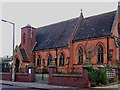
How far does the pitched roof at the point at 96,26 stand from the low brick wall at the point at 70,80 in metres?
11.3

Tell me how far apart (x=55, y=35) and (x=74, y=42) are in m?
6.36

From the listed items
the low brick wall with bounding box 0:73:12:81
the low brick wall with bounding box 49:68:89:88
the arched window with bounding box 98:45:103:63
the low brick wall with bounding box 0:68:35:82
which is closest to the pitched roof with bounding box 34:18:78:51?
the arched window with bounding box 98:45:103:63

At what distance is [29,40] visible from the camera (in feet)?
152

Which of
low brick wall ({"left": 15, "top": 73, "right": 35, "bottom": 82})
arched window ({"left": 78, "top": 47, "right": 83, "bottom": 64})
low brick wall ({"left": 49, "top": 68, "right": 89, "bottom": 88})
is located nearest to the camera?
low brick wall ({"left": 49, "top": 68, "right": 89, "bottom": 88})

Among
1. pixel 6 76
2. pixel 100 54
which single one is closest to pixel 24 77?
pixel 6 76

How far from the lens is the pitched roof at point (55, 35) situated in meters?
41.3

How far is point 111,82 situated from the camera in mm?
26000

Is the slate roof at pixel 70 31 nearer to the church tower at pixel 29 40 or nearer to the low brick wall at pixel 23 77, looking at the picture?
the church tower at pixel 29 40

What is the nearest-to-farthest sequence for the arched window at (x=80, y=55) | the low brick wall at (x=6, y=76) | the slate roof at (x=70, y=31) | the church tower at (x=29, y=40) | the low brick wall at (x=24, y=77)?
the low brick wall at (x=24, y=77), the slate roof at (x=70, y=31), the low brick wall at (x=6, y=76), the arched window at (x=80, y=55), the church tower at (x=29, y=40)

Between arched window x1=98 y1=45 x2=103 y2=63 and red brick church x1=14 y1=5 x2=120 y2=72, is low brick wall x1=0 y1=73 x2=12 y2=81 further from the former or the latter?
arched window x1=98 y1=45 x2=103 y2=63

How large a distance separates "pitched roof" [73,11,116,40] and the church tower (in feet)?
34.1

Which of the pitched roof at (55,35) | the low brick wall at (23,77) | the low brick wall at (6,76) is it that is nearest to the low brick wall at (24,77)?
the low brick wall at (23,77)

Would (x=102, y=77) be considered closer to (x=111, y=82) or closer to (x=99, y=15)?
(x=111, y=82)

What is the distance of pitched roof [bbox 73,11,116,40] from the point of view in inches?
1395
